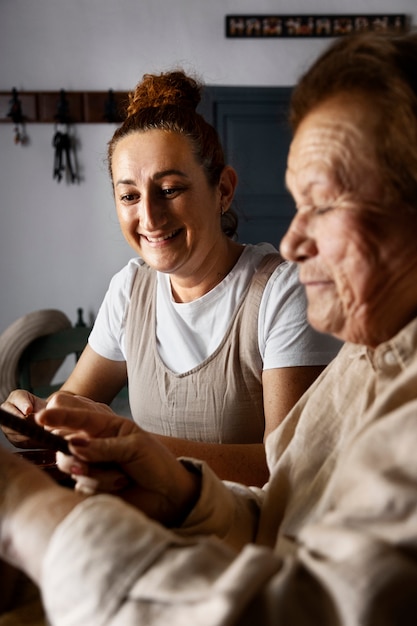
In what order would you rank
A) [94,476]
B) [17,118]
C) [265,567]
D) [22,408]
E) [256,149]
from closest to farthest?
[265,567], [94,476], [22,408], [17,118], [256,149]

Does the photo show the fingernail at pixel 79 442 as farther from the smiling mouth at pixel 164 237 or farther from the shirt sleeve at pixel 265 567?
the smiling mouth at pixel 164 237

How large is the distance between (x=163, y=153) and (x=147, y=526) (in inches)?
48.7

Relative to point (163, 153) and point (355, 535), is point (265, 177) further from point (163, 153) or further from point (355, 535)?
point (355, 535)

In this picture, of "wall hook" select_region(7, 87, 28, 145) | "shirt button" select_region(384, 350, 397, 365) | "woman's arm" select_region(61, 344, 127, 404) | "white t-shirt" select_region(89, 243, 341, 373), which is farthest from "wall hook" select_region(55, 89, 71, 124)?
"shirt button" select_region(384, 350, 397, 365)

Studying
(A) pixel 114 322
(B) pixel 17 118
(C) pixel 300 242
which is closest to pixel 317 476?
(C) pixel 300 242

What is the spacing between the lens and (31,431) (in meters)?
0.86

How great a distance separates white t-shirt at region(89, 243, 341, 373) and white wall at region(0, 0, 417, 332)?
2881 millimetres

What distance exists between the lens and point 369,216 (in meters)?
0.80

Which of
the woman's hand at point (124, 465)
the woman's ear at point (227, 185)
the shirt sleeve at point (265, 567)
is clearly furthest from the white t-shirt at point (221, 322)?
the shirt sleeve at point (265, 567)

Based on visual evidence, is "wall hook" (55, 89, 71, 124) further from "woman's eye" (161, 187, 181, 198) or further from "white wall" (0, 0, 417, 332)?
"woman's eye" (161, 187, 181, 198)

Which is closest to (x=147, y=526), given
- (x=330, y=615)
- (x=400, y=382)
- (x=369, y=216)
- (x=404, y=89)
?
(x=330, y=615)

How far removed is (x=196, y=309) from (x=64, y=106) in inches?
131

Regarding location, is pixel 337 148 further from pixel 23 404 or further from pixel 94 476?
pixel 23 404

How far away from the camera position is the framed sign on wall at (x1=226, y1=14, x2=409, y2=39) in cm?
474
